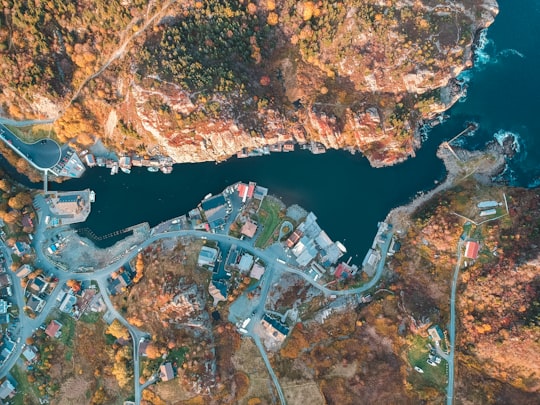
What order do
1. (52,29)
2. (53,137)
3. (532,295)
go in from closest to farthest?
(532,295)
(52,29)
(53,137)

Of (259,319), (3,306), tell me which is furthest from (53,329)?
(259,319)

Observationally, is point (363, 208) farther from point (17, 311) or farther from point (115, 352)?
point (17, 311)

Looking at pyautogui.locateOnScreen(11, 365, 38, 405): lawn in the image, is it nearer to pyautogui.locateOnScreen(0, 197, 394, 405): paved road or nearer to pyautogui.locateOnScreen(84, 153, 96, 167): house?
pyautogui.locateOnScreen(0, 197, 394, 405): paved road

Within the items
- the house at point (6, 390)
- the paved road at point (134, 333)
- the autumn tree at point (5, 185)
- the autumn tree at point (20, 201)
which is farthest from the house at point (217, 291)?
the autumn tree at point (5, 185)

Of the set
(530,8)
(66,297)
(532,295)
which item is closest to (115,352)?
(66,297)

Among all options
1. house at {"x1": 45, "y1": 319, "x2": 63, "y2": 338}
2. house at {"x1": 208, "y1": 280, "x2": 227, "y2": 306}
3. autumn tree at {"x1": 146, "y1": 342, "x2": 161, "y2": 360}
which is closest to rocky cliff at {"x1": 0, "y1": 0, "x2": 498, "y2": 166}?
house at {"x1": 208, "y1": 280, "x2": 227, "y2": 306}

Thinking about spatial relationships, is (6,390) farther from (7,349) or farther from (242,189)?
(242,189)
